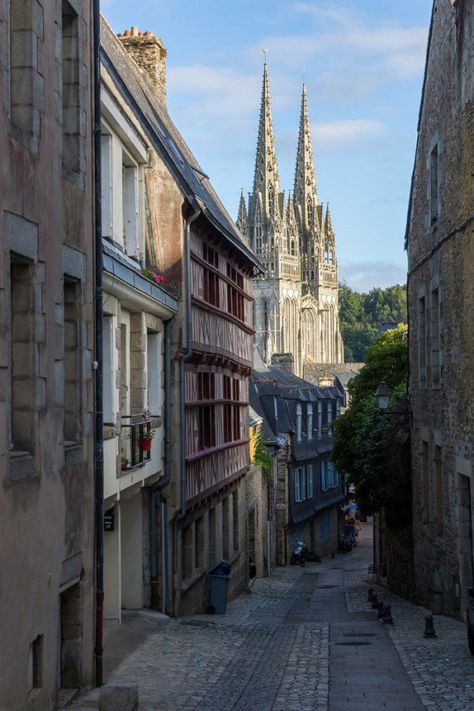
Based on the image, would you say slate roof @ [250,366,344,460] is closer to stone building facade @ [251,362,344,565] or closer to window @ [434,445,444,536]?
stone building facade @ [251,362,344,565]

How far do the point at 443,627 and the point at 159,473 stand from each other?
5.04 meters

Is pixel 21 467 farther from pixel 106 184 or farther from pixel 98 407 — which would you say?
pixel 106 184

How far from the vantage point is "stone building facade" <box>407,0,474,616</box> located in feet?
57.1

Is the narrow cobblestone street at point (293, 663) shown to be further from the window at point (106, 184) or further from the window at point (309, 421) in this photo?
the window at point (309, 421)


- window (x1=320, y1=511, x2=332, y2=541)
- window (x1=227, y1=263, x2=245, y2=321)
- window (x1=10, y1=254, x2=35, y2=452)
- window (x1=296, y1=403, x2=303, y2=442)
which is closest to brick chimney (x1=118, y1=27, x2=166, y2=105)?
window (x1=227, y1=263, x2=245, y2=321)

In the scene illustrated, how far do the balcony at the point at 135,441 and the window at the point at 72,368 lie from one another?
327cm

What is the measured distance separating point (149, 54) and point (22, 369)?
17593 mm

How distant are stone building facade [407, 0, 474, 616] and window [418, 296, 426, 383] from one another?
2cm

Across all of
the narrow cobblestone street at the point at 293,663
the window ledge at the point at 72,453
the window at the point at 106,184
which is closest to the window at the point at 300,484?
the narrow cobblestone street at the point at 293,663

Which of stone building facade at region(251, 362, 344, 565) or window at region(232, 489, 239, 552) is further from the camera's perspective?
stone building facade at region(251, 362, 344, 565)

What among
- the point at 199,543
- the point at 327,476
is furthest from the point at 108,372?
the point at 327,476

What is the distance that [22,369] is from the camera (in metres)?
9.80

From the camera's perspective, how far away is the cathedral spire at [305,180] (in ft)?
547

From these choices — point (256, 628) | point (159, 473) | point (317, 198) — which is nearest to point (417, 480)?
point (256, 628)
